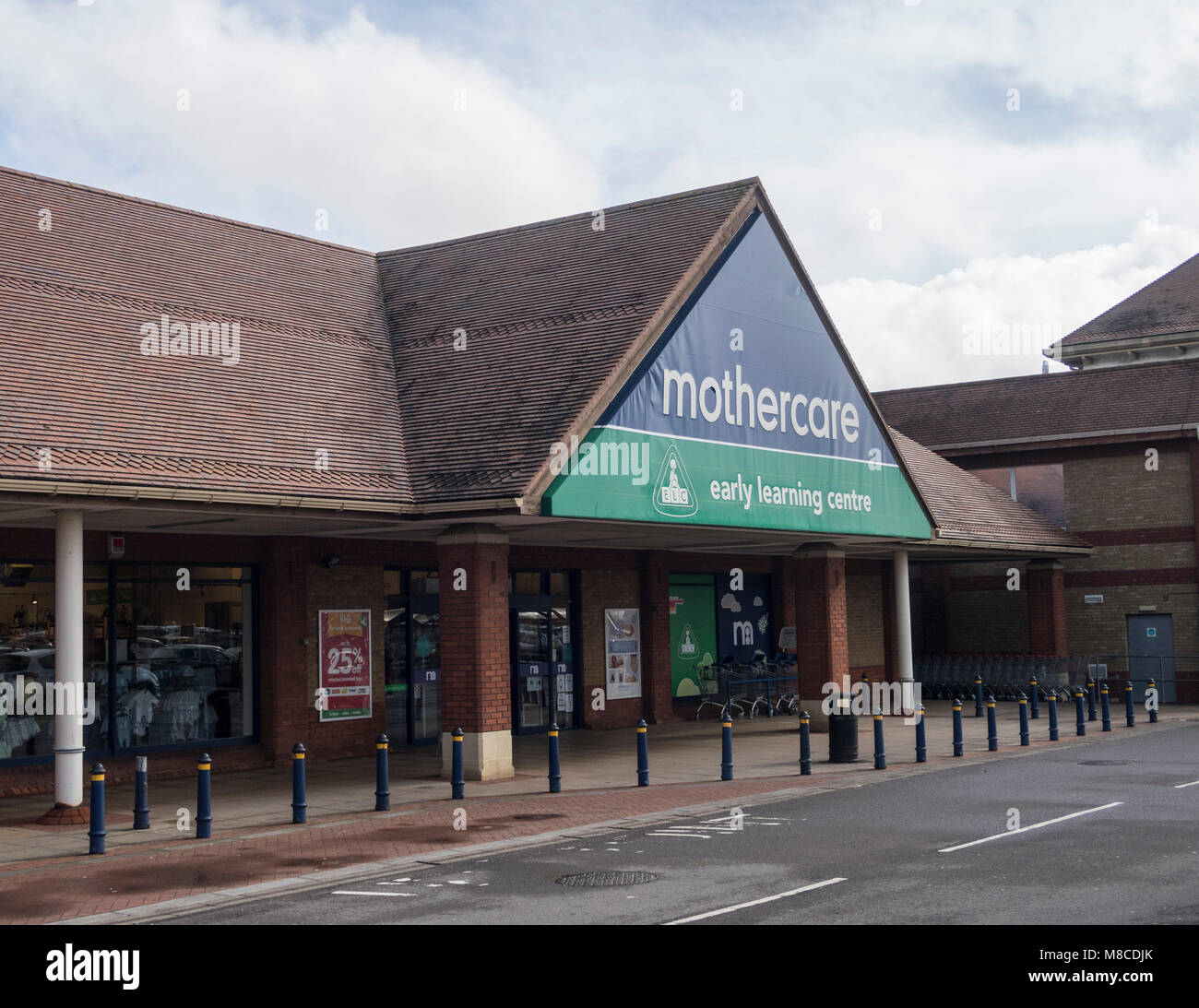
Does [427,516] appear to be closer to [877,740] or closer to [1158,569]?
[877,740]

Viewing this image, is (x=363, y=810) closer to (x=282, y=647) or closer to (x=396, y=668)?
(x=282, y=647)

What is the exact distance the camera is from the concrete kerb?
10555 millimetres

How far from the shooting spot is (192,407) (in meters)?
17.2

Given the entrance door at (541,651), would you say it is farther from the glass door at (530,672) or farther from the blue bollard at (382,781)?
the blue bollard at (382,781)

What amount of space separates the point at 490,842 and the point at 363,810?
289 centimetres

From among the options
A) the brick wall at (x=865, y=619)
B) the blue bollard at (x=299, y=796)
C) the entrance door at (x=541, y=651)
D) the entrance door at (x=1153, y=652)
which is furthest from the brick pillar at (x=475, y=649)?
the entrance door at (x=1153, y=652)

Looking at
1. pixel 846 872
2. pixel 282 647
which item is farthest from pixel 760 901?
pixel 282 647

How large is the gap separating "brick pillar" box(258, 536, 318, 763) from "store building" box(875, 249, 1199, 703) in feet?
69.2

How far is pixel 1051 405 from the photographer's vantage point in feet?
122

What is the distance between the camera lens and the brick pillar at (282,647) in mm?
20047

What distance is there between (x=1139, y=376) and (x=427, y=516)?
25.4 meters
